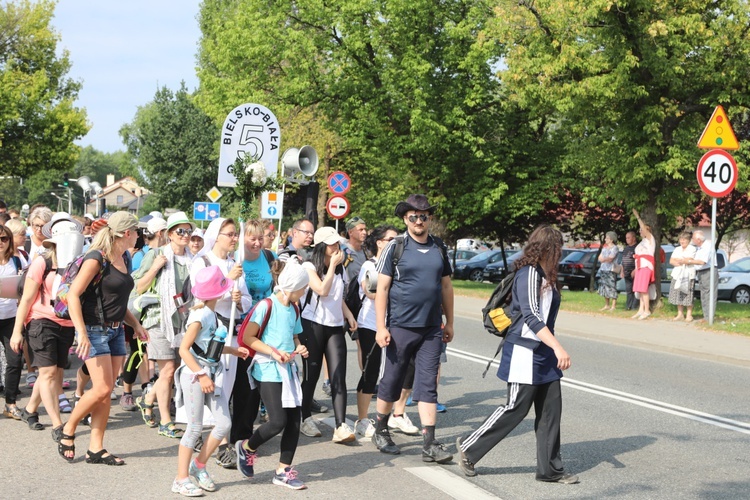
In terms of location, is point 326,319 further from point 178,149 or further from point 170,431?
point 178,149

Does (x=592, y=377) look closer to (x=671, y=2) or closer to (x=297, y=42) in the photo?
(x=671, y=2)

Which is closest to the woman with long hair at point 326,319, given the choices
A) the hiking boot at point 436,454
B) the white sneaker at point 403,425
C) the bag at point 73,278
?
the white sneaker at point 403,425

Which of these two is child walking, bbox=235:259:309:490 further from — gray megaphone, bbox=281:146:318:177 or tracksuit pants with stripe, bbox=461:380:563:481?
gray megaphone, bbox=281:146:318:177

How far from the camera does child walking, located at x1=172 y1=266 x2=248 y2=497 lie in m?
6.09

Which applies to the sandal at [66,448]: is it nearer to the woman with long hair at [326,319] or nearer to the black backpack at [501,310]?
the woman with long hair at [326,319]

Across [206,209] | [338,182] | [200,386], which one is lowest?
[200,386]

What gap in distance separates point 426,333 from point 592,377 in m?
5.15

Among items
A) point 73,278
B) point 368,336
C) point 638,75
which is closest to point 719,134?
point 638,75

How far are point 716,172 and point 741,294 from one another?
513 inches

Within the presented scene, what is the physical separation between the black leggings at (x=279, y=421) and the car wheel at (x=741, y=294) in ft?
80.2

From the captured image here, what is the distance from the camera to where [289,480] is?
20.7 ft

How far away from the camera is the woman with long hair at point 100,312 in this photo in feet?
22.8

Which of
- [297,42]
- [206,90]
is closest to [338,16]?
[297,42]

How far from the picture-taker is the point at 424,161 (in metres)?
32.7
